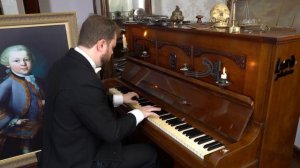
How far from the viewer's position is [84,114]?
1.38 m

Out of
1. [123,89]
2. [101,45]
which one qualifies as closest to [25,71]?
[123,89]

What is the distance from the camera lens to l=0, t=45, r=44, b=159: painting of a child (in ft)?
7.25

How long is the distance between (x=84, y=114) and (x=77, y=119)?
90mm

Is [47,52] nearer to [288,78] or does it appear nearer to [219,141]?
[219,141]

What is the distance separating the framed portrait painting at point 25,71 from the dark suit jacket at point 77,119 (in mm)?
874

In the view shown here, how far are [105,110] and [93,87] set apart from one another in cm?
15

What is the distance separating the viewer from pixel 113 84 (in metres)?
2.50

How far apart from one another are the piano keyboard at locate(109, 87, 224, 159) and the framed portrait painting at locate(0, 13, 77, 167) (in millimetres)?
1199

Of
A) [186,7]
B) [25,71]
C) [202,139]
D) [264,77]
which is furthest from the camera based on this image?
[186,7]

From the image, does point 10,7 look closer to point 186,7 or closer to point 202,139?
point 202,139

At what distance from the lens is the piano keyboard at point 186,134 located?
4.59ft

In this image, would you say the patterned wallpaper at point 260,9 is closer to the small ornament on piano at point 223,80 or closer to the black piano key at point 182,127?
the small ornament on piano at point 223,80

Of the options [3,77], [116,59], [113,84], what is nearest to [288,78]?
[113,84]

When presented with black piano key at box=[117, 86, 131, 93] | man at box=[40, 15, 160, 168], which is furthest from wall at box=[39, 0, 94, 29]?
man at box=[40, 15, 160, 168]
